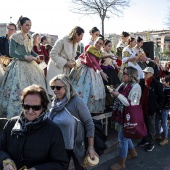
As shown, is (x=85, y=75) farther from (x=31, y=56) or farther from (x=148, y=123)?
(x=148, y=123)

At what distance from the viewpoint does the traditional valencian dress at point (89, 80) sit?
5.13 meters

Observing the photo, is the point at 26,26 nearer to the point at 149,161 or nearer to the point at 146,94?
the point at 146,94

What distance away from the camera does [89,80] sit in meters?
5.21

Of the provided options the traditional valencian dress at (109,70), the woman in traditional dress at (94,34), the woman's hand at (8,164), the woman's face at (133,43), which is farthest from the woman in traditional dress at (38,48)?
the woman's hand at (8,164)

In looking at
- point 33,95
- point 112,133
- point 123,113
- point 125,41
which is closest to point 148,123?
point 112,133

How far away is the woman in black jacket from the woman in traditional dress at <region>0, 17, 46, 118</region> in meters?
2.22

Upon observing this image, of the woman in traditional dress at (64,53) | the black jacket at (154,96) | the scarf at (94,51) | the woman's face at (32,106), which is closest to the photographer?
the woman's face at (32,106)

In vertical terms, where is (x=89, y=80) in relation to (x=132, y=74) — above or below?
below

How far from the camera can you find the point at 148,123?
555 cm

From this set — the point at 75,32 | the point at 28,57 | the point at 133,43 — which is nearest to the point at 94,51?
the point at 75,32

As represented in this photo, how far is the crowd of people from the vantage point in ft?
7.22

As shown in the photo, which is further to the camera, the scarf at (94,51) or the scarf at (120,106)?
the scarf at (94,51)

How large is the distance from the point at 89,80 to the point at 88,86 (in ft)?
0.40

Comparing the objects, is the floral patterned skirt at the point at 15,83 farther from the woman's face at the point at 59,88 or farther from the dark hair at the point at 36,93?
the dark hair at the point at 36,93
